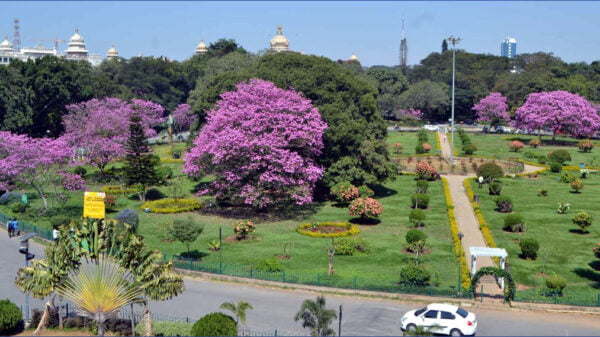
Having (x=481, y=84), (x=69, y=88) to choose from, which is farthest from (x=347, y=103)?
(x=481, y=84)

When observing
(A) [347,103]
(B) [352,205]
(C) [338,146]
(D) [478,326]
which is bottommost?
(D) [478,326]

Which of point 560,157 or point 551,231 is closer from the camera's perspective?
point 551,231

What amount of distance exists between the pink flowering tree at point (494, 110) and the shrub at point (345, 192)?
5647 cm

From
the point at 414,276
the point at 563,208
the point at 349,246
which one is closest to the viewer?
the point at 414,276

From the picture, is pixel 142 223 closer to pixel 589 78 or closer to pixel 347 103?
pixel 347 103

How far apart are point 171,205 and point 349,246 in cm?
1596

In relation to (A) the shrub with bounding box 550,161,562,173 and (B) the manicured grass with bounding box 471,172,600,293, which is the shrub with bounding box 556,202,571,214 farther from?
(A) the shrub with bounding box 550,161,562,173

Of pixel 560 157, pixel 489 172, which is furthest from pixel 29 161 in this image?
pixel 560 157

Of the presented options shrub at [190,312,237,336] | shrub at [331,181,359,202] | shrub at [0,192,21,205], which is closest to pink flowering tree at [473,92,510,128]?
shrub at [331,181,359,202]

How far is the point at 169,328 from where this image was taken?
69.7ft

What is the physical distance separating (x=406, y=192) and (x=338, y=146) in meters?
7.82

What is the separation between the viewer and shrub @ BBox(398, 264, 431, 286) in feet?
89.5

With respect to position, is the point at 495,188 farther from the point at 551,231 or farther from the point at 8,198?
the point at 8,198

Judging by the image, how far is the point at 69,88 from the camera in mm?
75250
